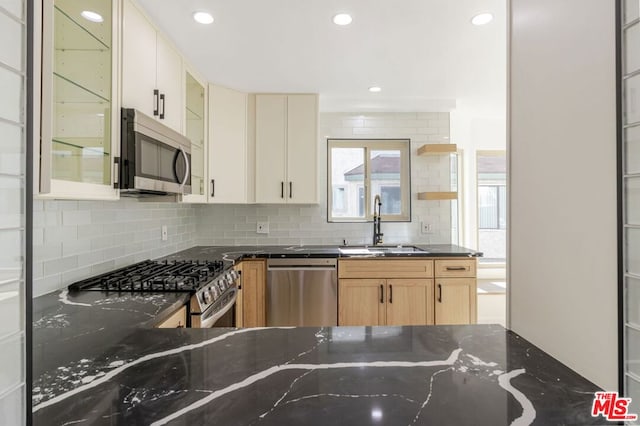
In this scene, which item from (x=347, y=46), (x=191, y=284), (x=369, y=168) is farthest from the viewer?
(x=369, y=168)

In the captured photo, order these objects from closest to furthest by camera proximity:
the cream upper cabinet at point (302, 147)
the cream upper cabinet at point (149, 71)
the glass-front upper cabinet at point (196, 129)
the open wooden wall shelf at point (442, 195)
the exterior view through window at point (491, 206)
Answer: the cream upper cabinet at point (149, 71) < the glass-front upper cabinet at point (196, 129) < the cream upper cabinet at point (302, 147) < the open wooden wall shelf at point (442, 195) < the exterior view through window at point (491, 206)

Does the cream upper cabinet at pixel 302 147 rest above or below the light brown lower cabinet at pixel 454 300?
above

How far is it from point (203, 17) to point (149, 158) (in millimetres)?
908

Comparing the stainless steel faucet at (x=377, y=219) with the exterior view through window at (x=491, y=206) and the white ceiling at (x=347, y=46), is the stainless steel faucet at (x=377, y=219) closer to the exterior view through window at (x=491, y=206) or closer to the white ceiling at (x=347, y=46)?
the white ceiling at (x=347, y=46)

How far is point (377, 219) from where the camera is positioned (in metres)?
3.59

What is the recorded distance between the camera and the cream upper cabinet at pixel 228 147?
3023 millimetres

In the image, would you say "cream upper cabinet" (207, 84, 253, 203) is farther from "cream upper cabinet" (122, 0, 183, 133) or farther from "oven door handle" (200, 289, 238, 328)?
"oven door handle" (200, 289, 238, 328)

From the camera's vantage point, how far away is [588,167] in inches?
28.3

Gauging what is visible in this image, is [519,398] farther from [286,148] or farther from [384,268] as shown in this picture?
[286,148]

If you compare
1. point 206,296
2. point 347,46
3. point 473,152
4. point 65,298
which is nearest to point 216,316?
point 206,296

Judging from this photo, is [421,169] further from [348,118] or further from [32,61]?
[32,61]

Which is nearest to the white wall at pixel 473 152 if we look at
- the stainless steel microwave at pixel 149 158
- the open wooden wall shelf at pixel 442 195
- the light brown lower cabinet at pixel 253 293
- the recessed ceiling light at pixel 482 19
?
the open wooden wall shelf at pixel 442 195

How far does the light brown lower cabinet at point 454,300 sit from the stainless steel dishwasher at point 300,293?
92 centimetres

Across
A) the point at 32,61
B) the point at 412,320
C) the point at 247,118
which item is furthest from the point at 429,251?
the point at 32,61
